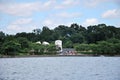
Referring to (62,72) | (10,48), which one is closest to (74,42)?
(10,48)

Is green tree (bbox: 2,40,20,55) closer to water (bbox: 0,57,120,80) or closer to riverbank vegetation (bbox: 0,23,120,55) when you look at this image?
riverbank vegetation (bbox: 0,23,120,55)

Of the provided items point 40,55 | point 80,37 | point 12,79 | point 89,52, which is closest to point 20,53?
point 40,55

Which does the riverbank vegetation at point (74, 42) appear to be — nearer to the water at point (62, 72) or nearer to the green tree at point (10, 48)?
the green tree at point (10, 48)

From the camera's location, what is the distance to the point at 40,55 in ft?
442

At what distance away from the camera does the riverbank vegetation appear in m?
131

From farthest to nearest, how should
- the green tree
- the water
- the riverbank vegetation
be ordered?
the riverbank vegetation, the green tree, the water

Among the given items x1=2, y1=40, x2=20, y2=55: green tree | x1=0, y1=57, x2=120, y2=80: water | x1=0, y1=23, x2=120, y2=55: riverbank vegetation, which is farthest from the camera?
x1=0, y1=23, x2=120, y2=55: riverbank vegetation

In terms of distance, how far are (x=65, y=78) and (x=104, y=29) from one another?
14118 cm

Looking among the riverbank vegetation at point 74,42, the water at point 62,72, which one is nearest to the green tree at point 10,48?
the riverbank vegetation at point 74,42

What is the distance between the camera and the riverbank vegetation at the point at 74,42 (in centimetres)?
13100

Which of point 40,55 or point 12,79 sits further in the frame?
point 40,55

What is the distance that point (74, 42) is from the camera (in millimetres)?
183125

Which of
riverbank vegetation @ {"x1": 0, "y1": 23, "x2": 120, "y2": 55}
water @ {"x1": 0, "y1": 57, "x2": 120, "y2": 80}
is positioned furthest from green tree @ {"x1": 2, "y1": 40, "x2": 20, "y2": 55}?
water @ {"x1": 0, "y1": 57, "x2": 120, "y2": 80}

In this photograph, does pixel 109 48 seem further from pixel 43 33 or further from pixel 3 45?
pixel 43 33
